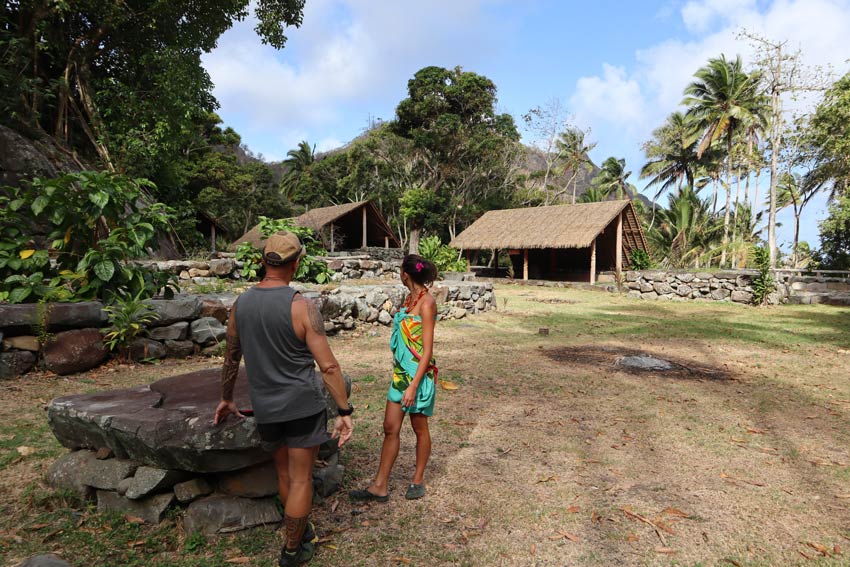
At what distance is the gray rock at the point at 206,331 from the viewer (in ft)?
23.1

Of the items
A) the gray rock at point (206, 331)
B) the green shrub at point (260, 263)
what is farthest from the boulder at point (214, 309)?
the green shrub at point (260, 263)

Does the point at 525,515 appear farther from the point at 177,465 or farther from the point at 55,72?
the point at 55,72

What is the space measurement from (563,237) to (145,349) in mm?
20132

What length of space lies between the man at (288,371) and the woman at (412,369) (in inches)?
26.5

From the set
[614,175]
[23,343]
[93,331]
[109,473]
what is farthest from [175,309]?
[614,175]

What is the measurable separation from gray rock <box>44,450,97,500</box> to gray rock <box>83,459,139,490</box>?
2.4 inches

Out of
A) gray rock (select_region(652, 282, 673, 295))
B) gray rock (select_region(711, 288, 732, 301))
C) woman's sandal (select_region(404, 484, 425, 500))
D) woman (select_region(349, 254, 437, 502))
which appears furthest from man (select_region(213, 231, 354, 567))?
gray rock (select_region(652, 282, 673, 295))

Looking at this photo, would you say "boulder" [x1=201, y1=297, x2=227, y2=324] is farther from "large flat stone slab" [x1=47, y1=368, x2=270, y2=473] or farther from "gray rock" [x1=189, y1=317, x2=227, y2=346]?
"large flat stone slab" [x1=47, y1=368, x2=270, y2=473]

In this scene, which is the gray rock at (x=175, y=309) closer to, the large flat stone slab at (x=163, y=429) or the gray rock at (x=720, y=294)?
the large flat stone slab at (x=163, y=429)

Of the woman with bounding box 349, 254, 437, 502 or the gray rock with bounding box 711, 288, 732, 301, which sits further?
the gray rock with bounding box 711, 288, 732, 301

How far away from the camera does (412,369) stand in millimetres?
3062

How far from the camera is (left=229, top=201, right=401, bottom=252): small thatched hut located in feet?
89.2

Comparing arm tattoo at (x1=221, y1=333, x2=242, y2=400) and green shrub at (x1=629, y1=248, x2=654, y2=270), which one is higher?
green shrub at (x1=629, y1=248, x2=654, y2=270)

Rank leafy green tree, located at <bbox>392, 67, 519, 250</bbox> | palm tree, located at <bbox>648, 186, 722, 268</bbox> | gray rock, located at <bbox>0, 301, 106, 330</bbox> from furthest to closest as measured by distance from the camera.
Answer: leafy green tree, located at <bbox>392, 67, 519, 250</bbox> < palm tree, located at <bbox>648, 186, 722, 268</bbox> < gray rock, located at <bbox>0, 301, 106, 330</bbox>
